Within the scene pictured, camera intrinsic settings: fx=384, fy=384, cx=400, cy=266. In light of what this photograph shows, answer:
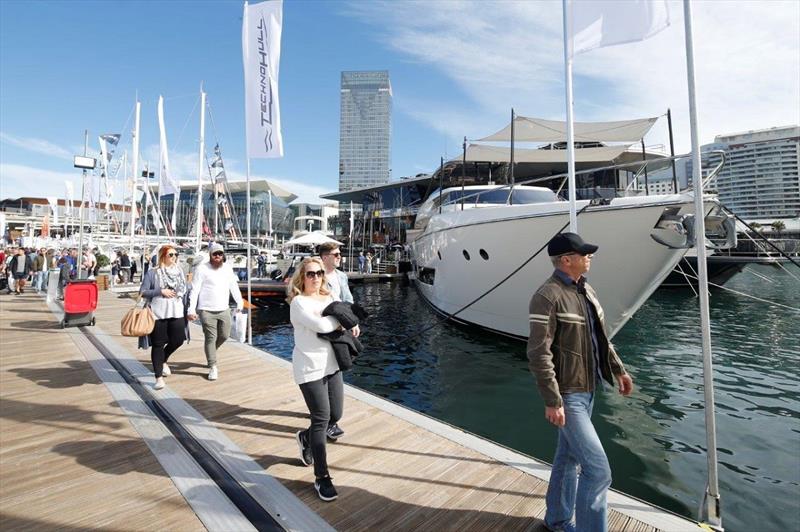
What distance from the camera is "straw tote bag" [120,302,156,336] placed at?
15.6 feet

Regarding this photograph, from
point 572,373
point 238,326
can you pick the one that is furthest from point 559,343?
point 238,326

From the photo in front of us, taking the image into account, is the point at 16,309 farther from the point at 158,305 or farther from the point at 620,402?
the point at 620,402

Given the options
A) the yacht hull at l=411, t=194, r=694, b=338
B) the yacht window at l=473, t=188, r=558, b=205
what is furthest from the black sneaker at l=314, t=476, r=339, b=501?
the yacht window at l=473, t=188, r=558, b=205

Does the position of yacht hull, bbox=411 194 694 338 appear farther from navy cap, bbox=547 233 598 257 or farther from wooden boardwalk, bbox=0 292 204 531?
wooden boardwalk, bbox=0 292 204 531

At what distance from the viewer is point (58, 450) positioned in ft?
11.2

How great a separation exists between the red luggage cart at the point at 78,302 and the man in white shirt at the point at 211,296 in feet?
18.9

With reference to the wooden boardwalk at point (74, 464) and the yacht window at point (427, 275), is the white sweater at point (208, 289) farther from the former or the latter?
the yacht window at point (427, 275)

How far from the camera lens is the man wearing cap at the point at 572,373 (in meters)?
2.17

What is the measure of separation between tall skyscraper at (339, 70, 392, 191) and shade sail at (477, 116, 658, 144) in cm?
13360

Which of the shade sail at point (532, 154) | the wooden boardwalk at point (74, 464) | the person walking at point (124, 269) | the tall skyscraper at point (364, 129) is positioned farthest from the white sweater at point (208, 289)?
the tall skyscraper at point (364, 129)

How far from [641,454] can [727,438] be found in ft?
4.90

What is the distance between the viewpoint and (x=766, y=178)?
74250 millimetres

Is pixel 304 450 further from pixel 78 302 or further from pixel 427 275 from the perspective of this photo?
pixel 427 275

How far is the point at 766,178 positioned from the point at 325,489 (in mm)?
102726
